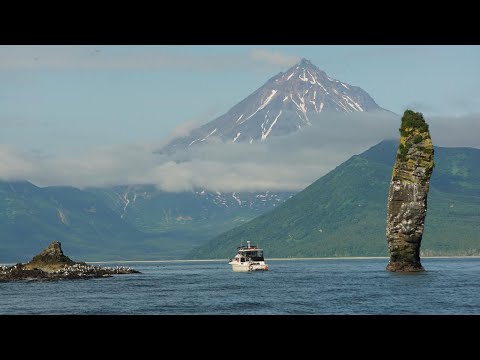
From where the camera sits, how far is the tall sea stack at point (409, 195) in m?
146

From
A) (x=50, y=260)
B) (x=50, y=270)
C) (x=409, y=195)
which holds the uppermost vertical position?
(x=409, y=195)

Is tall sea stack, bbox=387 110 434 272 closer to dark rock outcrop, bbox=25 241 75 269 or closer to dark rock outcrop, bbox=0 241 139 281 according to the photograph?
dark rock outcrop, bbox=0 241 139 281

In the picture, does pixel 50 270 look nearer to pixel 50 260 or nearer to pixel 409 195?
pixel 50 260

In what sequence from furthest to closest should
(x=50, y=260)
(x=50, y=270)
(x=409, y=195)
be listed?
1. (x=50, y=260)
2. (x=50, y=270)
3. (x=409, y=195)

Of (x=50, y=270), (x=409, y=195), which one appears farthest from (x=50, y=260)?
Result: (x=409, y=195)

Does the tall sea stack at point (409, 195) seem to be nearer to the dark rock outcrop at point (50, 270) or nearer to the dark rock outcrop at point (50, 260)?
the dark rock outcrop at point (50, 270)

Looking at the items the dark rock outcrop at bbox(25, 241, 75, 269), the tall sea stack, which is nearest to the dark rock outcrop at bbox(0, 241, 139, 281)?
the dark rock outcrop at bbox(25, 241, 75, 269)

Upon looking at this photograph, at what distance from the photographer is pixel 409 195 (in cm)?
14675

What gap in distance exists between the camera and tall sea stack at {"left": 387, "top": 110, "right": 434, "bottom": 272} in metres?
146

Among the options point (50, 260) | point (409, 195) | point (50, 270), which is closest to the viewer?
point (409, 195)

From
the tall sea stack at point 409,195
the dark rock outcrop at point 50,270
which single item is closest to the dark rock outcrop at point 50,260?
the dark rock outcrop at point 50,270
